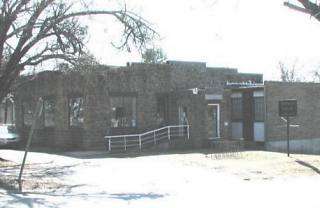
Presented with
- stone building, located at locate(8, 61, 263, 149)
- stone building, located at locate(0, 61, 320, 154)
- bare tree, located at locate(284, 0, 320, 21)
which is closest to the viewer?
bare tree, located at locate(284, 0, 320, 21)

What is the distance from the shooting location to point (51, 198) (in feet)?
45.6

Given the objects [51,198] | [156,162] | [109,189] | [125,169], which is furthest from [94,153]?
[51,198]

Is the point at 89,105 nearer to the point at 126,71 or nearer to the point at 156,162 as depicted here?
the point at 126,71

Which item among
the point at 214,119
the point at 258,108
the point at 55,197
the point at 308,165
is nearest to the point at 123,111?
the point at 214,119

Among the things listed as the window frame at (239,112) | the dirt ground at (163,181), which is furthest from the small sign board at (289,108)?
the window frame at (239,112)

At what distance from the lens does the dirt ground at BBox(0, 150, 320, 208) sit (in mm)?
13891

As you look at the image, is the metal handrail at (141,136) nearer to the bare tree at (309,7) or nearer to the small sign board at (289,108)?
the small sign board at (289,108)

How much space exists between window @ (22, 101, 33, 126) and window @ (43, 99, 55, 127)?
2140 mm

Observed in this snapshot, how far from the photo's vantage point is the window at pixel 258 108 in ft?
105

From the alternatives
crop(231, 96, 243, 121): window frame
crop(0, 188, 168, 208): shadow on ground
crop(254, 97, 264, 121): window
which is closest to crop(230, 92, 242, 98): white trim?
crop(231, 96, 243, 121): window frame

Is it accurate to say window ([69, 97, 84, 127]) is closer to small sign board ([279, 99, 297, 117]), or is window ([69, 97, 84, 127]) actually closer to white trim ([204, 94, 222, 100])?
white trim ([204, 94, 222, 100])

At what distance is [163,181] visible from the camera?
A: 57.4ft

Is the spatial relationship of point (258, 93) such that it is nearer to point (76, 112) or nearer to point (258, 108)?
point (258, 108)

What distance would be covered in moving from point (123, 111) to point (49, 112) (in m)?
5.09
